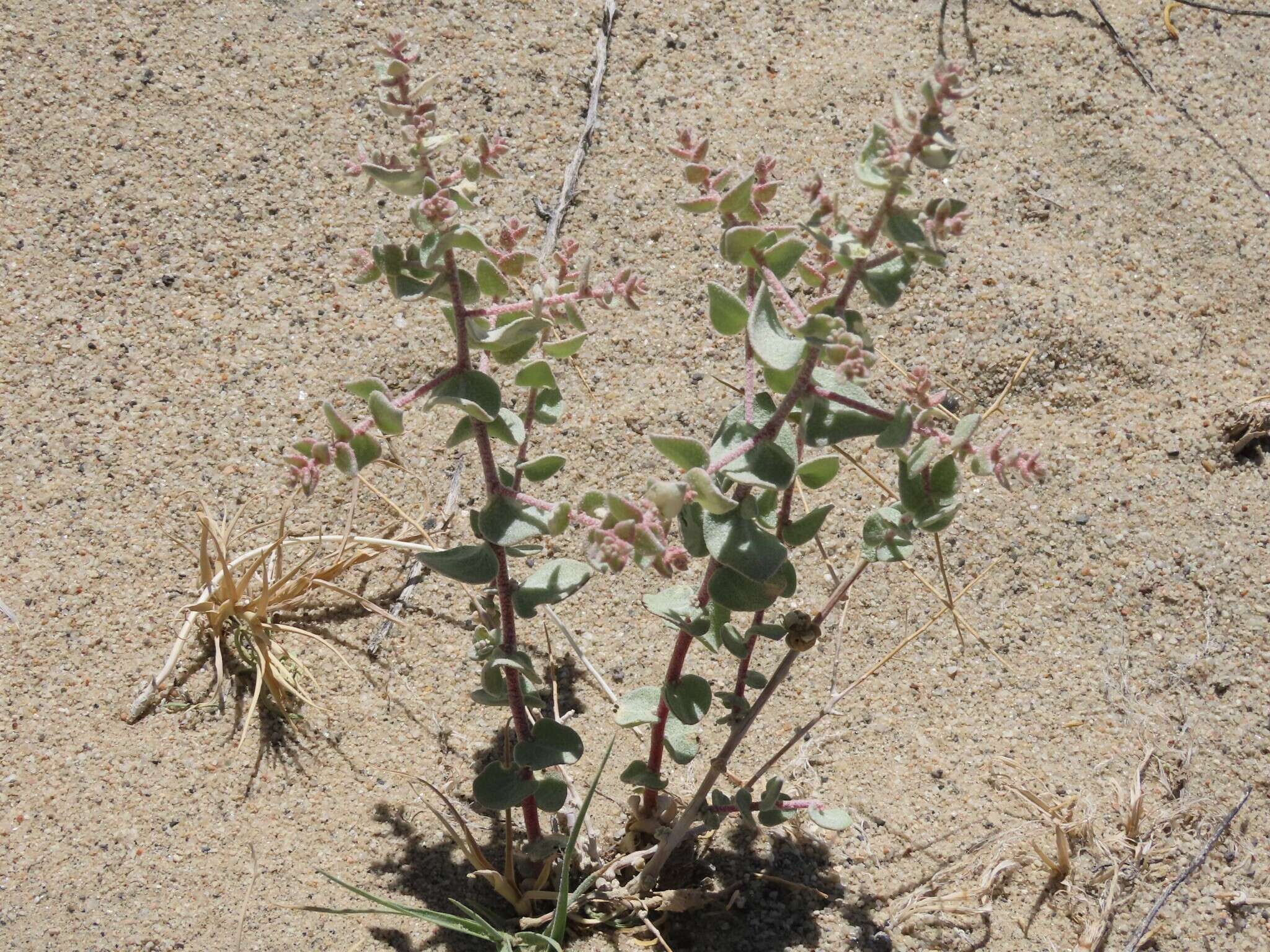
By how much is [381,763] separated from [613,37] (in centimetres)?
219

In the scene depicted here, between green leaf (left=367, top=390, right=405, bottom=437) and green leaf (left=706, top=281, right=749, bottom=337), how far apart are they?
0.43 meters

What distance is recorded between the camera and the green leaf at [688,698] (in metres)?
1.71

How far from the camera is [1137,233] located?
2.99 metres

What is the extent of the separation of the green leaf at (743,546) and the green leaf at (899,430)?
0.19 meters

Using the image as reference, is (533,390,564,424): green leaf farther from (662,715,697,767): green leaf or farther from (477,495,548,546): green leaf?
(662,715,697,767): green leaf

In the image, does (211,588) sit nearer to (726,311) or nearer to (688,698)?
(688,698)

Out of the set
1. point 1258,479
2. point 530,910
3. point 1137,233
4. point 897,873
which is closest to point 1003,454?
point 897,873

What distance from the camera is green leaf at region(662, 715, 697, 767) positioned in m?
1.80

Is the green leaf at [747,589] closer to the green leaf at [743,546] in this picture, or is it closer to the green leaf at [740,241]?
the green leaf at [743,546]

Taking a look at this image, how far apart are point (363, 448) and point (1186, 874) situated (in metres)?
1.67

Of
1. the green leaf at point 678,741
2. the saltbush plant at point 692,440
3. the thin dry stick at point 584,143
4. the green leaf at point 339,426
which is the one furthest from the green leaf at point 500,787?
the thin dry stick at point 584,143

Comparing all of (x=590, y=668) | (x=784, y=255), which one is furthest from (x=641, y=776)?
(x=784, y=255)

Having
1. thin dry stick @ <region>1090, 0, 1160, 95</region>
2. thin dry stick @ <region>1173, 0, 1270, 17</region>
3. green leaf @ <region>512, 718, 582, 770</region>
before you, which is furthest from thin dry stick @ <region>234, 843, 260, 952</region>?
thin dry stick @ <region>1173, 0, 1270, 17</region>

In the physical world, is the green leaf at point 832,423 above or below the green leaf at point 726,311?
below
